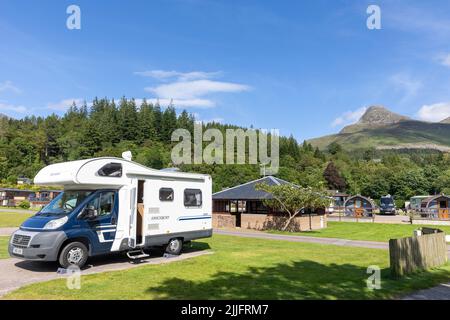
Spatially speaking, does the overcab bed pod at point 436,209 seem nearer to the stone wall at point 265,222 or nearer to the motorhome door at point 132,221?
the stone wall at point 265,222

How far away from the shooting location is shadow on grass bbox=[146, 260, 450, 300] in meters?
8.05

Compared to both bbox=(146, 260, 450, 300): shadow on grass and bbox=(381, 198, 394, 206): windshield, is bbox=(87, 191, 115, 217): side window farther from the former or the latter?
bbox=(381, 198, 394, 206): windshield

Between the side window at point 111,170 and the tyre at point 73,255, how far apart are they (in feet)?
6.83

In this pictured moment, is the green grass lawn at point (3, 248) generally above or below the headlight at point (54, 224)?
below

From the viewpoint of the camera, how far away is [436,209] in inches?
1604

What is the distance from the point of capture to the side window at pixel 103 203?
10.8m

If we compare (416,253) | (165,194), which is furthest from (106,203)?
(416,253)

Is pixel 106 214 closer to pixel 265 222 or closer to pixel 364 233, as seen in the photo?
pixel 265 222

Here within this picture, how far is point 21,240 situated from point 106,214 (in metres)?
2.26

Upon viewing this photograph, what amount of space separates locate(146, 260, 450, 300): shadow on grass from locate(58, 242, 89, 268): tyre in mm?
2811

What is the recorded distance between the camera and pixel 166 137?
11450 centimetres

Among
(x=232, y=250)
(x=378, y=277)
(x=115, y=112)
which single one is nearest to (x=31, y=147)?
(x=115, y=112)

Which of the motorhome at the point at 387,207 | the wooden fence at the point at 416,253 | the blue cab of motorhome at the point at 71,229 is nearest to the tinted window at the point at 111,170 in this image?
the blue cab of motorhome at the point at 71,229

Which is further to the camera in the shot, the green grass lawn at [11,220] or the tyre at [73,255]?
the green grass lawn at [11,220]
